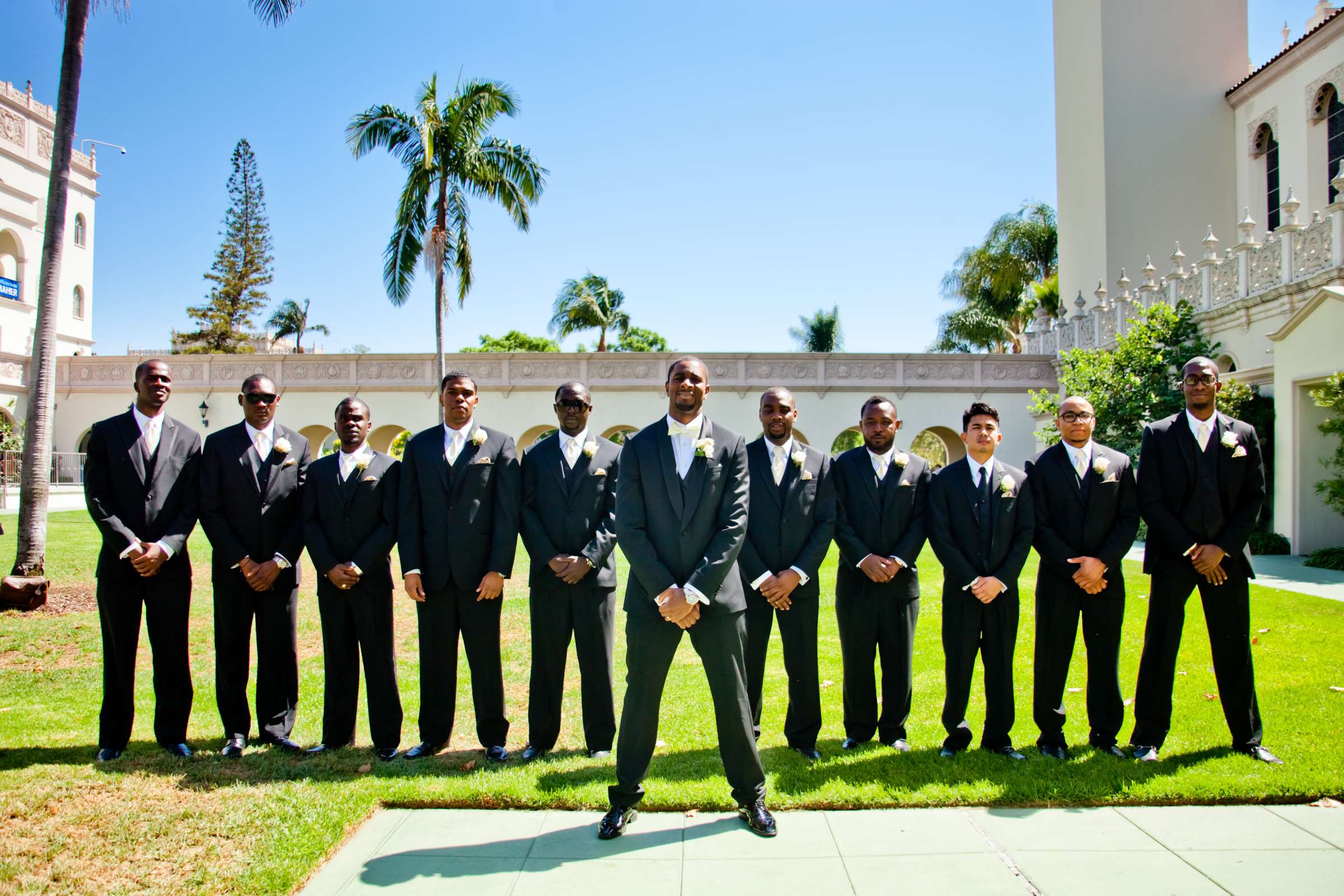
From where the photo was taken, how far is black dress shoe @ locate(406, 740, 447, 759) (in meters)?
4.99

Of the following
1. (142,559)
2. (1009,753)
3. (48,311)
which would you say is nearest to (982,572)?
(1009,753)

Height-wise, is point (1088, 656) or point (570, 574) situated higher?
point (570, 574)

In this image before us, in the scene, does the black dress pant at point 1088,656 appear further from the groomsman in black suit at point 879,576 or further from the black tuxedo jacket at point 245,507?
the black tuxedo jacket at point 245,507

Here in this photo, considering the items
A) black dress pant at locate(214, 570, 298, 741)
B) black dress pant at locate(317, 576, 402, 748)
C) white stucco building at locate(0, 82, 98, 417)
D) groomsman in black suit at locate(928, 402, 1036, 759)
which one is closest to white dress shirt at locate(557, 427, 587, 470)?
black dress pant at locate(317, 576, 402, 748)

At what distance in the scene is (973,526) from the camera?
503cm

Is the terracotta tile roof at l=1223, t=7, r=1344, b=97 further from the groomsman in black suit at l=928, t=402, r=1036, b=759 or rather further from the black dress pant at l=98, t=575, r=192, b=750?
the black dress pant at l=98, t=575, r=192, b=750

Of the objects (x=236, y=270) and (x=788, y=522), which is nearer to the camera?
(x=788, y=522)

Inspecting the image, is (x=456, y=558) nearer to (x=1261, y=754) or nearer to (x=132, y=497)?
(x=132, y=497)

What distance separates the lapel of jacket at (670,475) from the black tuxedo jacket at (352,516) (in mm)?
1922

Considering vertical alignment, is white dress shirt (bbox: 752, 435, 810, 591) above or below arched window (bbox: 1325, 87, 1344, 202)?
below

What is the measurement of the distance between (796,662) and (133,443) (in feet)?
14.0

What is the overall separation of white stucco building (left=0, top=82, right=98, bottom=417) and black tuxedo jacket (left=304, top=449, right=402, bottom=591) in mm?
34999

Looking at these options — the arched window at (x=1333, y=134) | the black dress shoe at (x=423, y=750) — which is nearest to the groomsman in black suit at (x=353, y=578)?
the black dress shoe at (x=423, y=750)

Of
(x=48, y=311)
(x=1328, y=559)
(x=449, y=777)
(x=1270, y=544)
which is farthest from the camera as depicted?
(x=1270, y=544)
